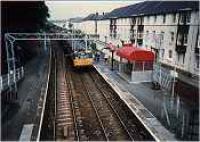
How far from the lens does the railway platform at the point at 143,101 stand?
1466 centimetres

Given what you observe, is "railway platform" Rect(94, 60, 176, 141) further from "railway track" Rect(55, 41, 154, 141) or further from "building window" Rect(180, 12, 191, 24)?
"building window" Rect(180, 12, 191, 24)

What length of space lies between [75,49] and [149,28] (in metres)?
11.8

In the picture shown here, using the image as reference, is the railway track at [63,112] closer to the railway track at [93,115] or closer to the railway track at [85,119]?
the railway track at [93,115]

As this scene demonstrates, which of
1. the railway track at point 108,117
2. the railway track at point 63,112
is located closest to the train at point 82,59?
the railway track at point 63,112

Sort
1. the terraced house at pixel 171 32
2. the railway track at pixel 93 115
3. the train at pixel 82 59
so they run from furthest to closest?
the train at pixel 82 59, the terraced house at pixel 171 32, the railway track at pixel 93 115

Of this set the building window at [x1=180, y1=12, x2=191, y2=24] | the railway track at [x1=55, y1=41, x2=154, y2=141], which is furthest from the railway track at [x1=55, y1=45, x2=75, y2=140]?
the building window at [x1=180, y1=12, x2=191, y2=24]

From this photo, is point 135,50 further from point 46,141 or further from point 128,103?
point 46,141

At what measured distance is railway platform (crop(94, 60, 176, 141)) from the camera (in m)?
14.7

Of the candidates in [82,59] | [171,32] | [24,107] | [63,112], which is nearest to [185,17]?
[171,32]

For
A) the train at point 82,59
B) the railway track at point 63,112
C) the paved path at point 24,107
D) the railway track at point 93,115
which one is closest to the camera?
the paved path at point 24,107

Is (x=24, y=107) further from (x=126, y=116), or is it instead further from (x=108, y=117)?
(x=126, y=116)

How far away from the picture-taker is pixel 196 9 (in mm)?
28156

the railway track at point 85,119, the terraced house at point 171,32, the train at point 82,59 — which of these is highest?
the terraced house at point 171,32

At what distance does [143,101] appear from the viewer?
20.0 m
